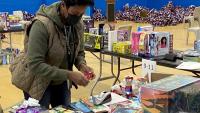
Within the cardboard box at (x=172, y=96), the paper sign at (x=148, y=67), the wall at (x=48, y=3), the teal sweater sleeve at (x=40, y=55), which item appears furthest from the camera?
the wall at (x=48, y=3)

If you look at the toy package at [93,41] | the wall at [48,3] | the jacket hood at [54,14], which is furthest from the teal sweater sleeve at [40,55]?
the wall at [48,3]

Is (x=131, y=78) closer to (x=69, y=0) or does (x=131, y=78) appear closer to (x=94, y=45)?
(x=69, y=0)

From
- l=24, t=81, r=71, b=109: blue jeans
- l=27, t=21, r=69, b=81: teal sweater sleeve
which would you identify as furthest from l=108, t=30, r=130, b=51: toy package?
l=27, t=21, r=69, b=81: teal sweater sleeve

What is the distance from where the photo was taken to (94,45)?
4.61 meters

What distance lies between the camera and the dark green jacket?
7.72 ft

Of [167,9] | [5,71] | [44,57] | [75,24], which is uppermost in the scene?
[167,9]

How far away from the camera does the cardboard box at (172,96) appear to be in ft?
5.50

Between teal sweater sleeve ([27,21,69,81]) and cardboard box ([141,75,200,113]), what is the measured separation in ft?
2.57

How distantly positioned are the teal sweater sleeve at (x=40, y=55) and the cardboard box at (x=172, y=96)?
0.78 metres

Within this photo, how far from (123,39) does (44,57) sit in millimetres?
2149

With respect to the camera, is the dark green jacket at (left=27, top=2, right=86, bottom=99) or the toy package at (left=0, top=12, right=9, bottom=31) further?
the toy package at (left=0, top=12, right=9, bottom=31)

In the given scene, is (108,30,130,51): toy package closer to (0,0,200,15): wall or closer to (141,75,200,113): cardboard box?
(141,75,200,113): cardboard box

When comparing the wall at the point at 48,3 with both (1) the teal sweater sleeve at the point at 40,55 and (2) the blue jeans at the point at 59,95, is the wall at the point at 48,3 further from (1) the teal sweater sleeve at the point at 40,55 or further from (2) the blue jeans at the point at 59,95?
(1) the teal sweater sleeve at the point at 40,55

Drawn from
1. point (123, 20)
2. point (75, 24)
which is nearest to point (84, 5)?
point (75, 24)
